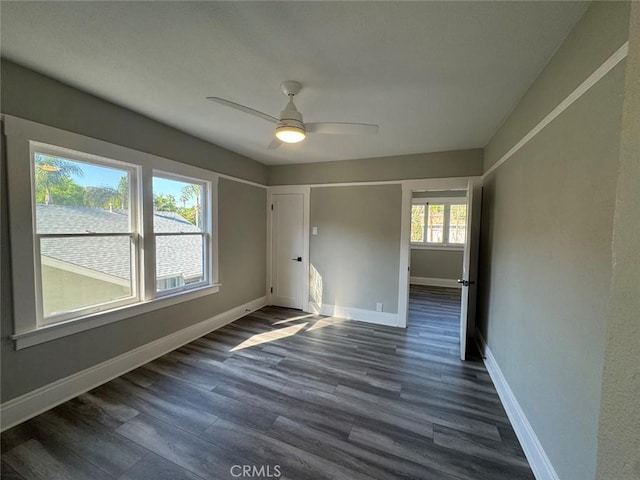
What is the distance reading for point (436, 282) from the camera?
21.6 ft

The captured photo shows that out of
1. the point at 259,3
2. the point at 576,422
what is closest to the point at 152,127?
the point at 259,3

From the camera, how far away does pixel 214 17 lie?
1.40m

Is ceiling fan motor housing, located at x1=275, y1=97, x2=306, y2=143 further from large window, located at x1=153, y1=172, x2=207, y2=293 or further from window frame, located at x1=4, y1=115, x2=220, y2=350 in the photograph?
large window, located at x1=153, y1=172, x2=207, y2=293

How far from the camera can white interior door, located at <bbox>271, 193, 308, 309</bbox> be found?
457cm

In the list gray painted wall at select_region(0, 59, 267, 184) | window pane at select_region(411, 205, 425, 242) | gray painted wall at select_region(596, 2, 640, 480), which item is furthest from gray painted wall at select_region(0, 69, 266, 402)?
window pane at select_region(411, 205, 425, 242)

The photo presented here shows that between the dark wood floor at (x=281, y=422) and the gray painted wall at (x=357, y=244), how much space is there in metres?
1.12

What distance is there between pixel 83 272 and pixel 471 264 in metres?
4.08

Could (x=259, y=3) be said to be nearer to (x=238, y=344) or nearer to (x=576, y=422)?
(x=576, y=422)

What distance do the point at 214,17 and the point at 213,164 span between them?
237cm

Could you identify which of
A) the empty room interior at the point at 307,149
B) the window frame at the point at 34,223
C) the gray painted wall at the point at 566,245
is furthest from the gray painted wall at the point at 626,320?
the window frame at the point at 34,223

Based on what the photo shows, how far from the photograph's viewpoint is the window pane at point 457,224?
637 cm

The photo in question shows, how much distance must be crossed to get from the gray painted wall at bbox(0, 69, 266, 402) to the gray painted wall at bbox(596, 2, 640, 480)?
3.10m

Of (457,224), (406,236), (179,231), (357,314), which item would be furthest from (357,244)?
(457,224)

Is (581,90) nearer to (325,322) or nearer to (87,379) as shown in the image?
(325,322)
